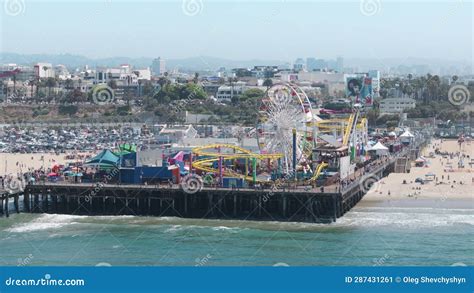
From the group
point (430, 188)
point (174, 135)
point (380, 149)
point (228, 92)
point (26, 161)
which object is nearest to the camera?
point (430, 188)

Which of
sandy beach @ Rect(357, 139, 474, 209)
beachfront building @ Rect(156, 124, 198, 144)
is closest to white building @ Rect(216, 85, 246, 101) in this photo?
beachfront building @ Rect(156, 124, 198, 144)

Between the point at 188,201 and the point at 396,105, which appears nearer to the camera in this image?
the point at 188,201

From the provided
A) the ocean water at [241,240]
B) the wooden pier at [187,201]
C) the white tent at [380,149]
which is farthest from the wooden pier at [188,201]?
the white tent at [380,149]

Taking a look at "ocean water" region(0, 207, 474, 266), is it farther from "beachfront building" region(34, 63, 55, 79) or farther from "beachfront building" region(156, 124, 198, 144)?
"beachfront building" region(34, 63, 55, 79)

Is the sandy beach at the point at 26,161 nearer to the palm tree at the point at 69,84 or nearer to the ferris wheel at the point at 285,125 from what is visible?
the ferris wheel at the point at 285,125

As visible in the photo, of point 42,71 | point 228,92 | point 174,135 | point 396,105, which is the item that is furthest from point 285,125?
point 42,71

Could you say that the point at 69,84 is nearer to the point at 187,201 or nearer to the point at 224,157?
the point at 224,157
